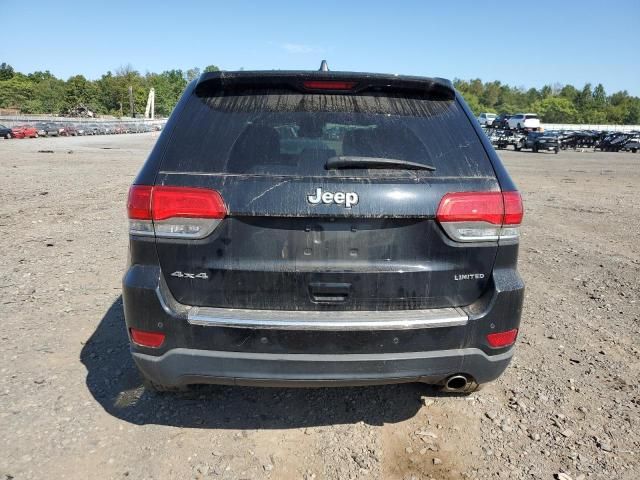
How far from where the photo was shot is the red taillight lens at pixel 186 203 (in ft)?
7.37

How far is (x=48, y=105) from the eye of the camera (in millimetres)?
127250

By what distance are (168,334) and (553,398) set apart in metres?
2.47

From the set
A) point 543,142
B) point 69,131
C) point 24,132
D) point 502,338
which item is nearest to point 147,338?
point 502,338

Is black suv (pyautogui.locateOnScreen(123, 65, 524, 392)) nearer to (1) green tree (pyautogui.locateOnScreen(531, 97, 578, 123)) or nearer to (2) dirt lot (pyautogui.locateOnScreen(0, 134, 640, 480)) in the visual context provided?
(2) dirt lot (pyautogui.locateOnScreen(0, 134, 640, 480))

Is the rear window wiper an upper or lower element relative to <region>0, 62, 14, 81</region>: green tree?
lower

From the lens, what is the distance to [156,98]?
13900 cm

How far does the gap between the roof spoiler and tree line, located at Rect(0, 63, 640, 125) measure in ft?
388

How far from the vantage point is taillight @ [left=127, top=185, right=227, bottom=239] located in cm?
225

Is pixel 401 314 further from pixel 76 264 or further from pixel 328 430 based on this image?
pixel 76 264

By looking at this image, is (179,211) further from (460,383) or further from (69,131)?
(69,131)

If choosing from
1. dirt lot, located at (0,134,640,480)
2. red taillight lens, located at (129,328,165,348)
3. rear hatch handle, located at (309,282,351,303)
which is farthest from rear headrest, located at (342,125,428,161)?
dirt lot, located at (0,134,640,480)

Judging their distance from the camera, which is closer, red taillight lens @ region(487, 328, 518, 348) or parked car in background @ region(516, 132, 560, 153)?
red taillight lens @ region(487, 328, 518, 348)

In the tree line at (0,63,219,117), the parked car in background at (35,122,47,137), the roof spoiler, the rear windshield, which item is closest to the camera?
the rear windshield

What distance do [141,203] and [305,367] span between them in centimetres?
109
